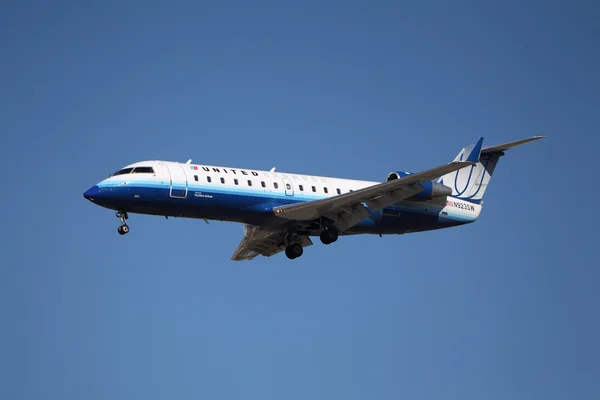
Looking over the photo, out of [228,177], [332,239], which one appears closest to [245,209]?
[228,177]

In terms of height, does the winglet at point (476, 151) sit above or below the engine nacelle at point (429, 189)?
above

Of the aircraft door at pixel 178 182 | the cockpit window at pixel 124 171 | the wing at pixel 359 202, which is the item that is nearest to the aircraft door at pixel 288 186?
the wing at pixel 359 202

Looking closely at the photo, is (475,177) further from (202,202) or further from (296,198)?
(202,202)

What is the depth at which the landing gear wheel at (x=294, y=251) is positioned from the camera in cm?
3556

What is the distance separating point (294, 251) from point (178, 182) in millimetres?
6183

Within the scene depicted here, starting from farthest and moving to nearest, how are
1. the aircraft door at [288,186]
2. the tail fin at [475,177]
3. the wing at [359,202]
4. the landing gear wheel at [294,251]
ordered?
the tail fin at [475,177] < the landing gear wheel at [294,251] < the aircraft door at [288,186] < the wing at [359,202]

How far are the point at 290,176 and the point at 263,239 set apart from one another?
3.50m

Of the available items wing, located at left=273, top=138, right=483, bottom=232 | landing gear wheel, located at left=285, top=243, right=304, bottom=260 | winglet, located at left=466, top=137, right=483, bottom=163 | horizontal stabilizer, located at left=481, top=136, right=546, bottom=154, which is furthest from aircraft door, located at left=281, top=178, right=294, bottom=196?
horizontal stabilizer, located at left=481, top=136, right=546, bottom=154

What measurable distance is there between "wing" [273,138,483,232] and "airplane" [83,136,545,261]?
3cm

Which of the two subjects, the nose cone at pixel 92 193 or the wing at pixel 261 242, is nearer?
the nose cone at pixel 92 193

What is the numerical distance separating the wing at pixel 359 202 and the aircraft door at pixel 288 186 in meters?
0.67

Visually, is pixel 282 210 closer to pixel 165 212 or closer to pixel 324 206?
pixel 324 206

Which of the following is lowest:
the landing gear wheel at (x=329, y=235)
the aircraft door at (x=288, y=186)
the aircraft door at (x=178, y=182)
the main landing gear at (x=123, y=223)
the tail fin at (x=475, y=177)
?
the main landing gear at (x=123, y=223)

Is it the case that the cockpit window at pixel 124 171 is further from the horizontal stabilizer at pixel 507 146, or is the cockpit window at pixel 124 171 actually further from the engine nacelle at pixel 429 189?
the horizontal stabilizer at pixel 507 146
